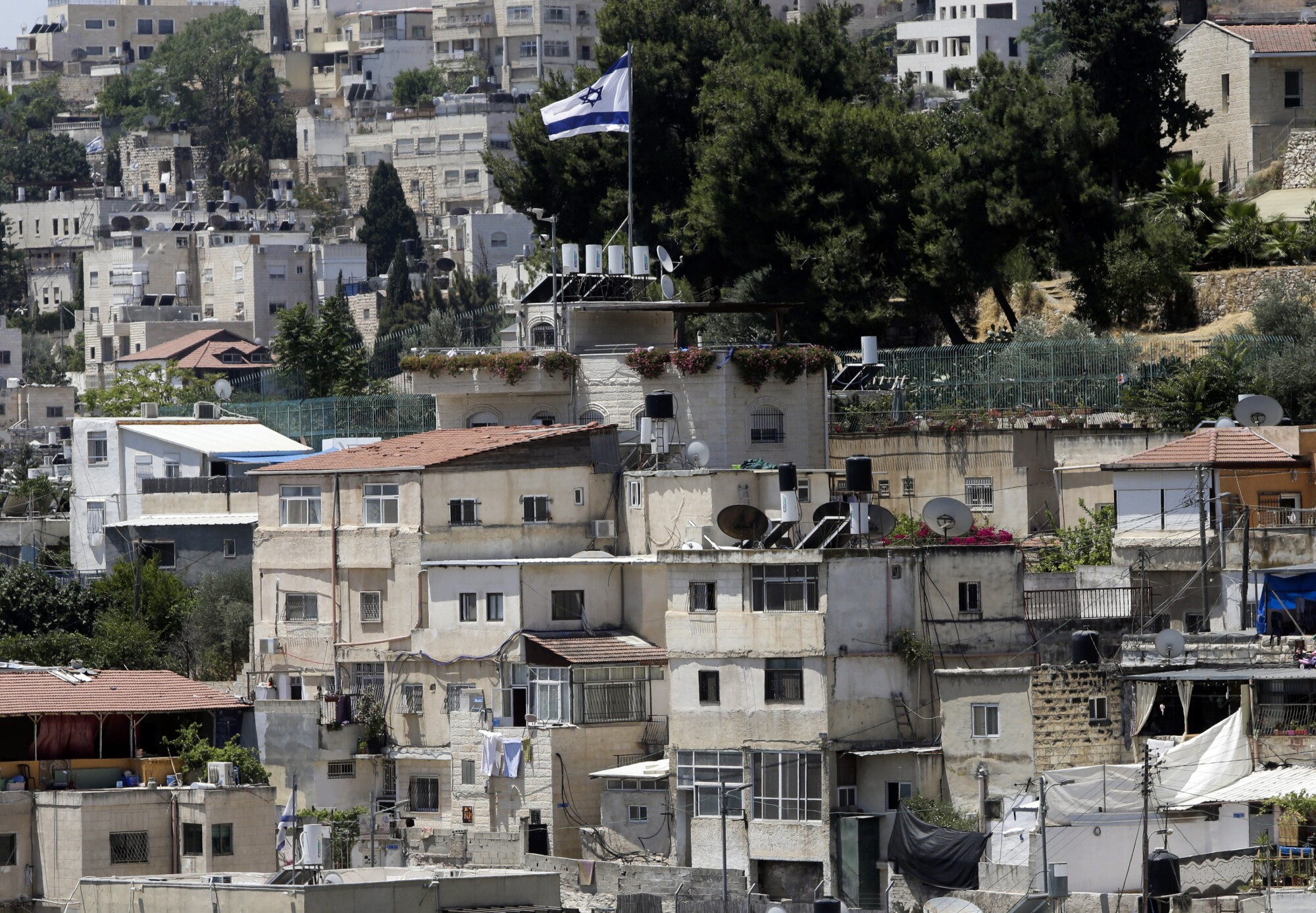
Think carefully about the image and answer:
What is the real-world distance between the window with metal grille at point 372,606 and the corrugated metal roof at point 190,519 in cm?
1096

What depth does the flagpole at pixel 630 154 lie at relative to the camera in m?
65.4

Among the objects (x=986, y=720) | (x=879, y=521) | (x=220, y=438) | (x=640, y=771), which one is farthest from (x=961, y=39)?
(x=986, y=720)

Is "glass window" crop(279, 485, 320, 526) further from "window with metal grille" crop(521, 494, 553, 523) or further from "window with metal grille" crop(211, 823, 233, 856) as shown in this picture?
"window with metal grille" crop(211, 823, 233, 856)

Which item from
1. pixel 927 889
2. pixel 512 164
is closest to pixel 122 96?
pixel 512 164

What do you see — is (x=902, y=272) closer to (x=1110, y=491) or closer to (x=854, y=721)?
(x=1110, y=491)

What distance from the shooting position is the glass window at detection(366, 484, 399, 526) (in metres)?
53.5

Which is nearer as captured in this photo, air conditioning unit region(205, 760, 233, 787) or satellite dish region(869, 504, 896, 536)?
air conditioning unit region(205, 760, 233, 787)

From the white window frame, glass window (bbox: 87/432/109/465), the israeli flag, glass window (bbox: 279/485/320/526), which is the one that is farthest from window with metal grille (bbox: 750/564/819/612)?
glass window (bbox: 87/432/109/465)

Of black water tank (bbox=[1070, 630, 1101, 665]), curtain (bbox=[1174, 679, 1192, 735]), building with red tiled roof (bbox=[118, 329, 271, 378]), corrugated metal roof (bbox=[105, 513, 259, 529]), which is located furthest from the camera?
building with red tiled roof (bbox=[118, 329, 271, 378])

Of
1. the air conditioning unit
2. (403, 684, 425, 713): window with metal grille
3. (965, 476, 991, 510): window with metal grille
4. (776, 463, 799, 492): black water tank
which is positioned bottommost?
(403, 684, 425, 713): window with metal grille

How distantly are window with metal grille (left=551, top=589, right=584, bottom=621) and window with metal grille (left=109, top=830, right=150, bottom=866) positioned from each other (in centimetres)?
1097

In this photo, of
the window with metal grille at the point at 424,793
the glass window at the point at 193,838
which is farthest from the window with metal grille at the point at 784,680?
the glass window at the point at 193,838

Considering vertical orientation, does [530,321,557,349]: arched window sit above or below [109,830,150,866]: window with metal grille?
above

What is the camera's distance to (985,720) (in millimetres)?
44031
